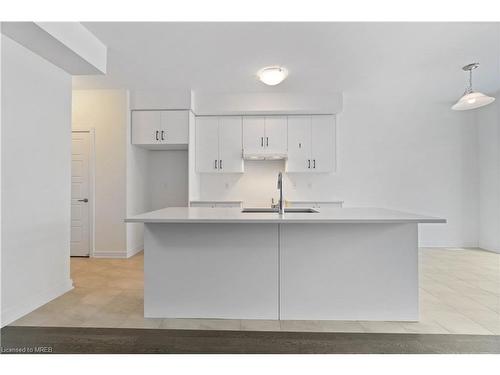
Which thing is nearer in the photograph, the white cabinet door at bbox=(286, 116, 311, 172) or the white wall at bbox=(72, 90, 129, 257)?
the white wall at bbox=(72, 90, 129, 257)

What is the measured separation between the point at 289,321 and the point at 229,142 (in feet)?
10.5

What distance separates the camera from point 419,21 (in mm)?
2732

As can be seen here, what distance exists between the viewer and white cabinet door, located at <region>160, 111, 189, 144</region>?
4719 mm

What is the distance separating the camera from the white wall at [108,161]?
4.59m

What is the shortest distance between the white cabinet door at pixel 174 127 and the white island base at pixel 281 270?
246 cm

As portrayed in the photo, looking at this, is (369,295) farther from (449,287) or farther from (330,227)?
(449,287)

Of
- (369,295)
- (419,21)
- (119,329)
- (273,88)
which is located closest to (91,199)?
(119,329)

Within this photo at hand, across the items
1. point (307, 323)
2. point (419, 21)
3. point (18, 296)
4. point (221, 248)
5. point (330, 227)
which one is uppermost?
point (419, 21)

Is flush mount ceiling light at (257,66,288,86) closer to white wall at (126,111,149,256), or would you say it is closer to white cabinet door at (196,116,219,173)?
white cabinet door at (196,116,219,173)

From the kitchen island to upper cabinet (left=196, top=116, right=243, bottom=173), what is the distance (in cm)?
254

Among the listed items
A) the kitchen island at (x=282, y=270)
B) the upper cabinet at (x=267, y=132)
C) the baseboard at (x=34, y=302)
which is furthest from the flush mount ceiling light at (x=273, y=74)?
the baseboard at (x=34, y=302)

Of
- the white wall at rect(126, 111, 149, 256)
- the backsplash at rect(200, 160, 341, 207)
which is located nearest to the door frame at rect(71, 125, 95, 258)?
the white wall at rect(126, 111, 149, 256)

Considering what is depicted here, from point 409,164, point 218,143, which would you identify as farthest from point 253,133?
point 409,164

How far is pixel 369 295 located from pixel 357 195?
3091 millimetres
